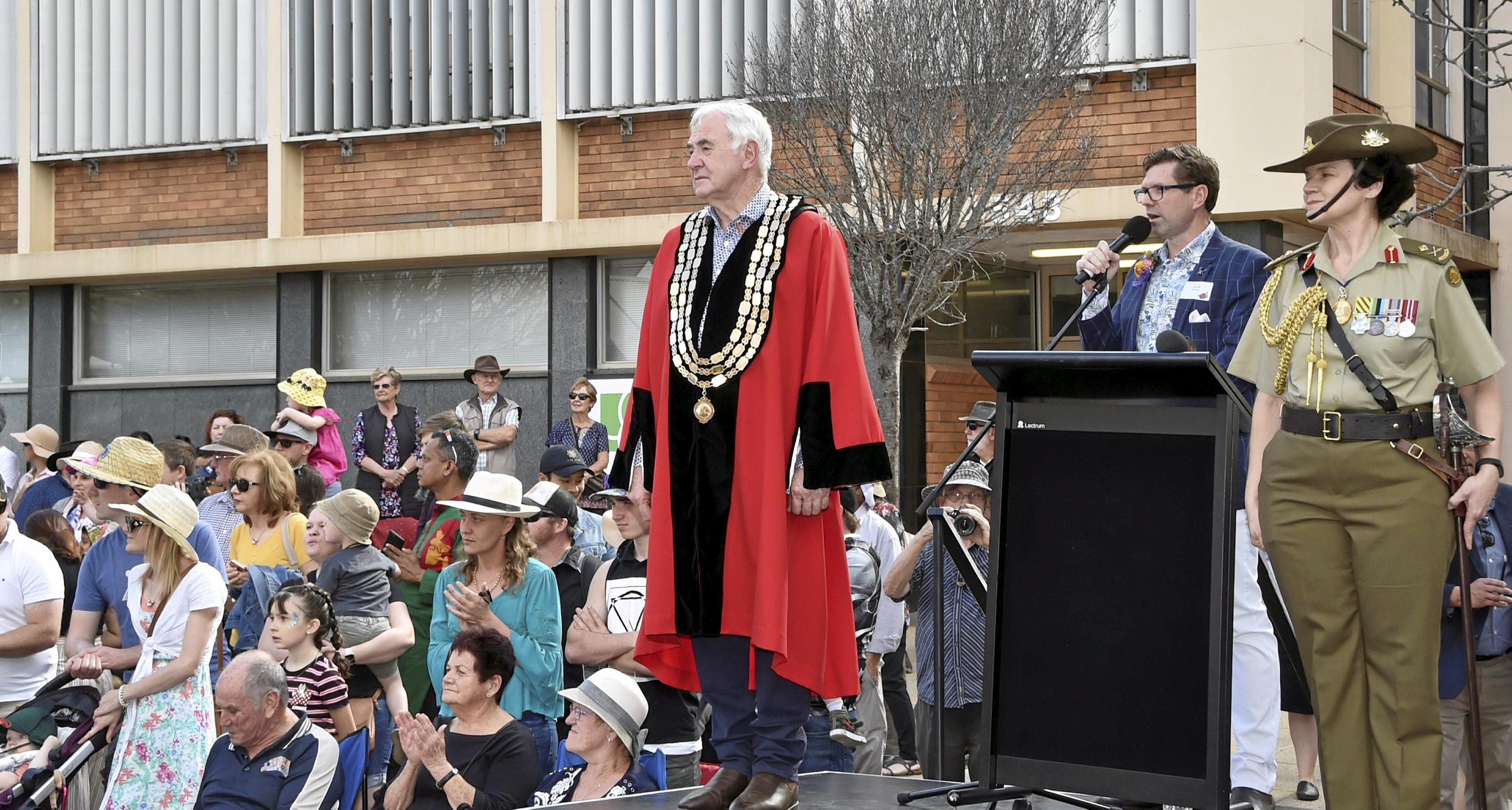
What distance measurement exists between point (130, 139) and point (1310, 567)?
17.7 meters

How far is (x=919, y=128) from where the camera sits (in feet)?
45.1

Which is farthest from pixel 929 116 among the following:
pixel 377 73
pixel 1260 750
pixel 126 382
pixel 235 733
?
pixel 126 382

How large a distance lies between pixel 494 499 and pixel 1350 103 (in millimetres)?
10740

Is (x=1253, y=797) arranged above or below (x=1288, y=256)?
below

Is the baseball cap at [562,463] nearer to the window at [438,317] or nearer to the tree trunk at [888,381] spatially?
the tree trunk at [888,381]

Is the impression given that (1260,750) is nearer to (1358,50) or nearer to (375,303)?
(1358,50)

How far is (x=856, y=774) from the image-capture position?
5609 millimetres

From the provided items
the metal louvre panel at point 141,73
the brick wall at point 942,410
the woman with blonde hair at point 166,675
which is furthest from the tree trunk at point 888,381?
the metal louvre panel at point 141,73

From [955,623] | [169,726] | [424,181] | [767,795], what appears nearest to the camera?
[767,795]

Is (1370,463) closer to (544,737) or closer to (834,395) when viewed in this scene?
(834,395)

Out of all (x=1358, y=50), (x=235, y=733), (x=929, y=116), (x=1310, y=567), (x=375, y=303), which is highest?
(x=1358, y=50)

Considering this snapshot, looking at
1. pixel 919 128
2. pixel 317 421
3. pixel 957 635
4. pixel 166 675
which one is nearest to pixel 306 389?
pixel 317 421

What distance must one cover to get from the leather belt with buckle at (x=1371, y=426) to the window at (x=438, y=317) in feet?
46.7

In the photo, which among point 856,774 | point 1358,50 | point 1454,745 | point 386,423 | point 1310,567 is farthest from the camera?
point 1358,50
